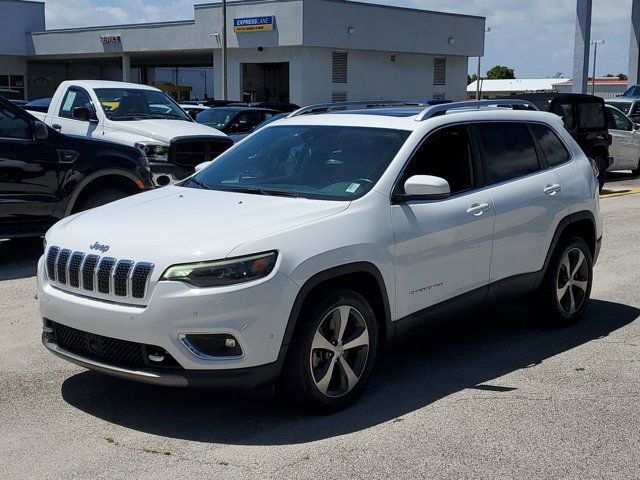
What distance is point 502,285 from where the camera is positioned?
6.39 m

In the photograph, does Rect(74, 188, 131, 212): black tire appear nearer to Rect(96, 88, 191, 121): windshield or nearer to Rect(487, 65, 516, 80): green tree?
Rect(96, 88, 191, 121): windshield

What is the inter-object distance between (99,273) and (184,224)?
547 millimetres

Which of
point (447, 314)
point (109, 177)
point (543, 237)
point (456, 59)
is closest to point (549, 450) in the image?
point (447, 314)

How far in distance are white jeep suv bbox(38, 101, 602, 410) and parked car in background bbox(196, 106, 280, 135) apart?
1171 cm

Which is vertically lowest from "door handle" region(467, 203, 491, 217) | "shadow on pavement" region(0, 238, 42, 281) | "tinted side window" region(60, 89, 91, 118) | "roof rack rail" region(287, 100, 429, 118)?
"shadow on pavement" region(0, 238, 42, 281)

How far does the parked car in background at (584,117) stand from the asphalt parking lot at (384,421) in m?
11.1

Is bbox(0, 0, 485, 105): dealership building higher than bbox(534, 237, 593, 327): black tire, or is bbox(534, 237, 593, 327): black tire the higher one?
bbox(0, 0, 485, 105): dealership building

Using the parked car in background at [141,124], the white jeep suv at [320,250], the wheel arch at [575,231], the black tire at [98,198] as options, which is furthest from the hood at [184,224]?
Answer: the parked car in background at [141,124]

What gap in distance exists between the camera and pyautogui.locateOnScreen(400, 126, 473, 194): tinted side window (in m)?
5.86

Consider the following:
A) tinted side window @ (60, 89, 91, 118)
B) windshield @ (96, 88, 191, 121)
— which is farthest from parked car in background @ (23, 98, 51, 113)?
windshield @ (96, 88, 191, 121)

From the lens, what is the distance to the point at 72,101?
14.9 metres

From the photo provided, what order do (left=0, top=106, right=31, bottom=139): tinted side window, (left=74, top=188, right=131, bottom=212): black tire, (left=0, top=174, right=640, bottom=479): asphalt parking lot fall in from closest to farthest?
(left=0, top=174, right=640, bottom=479): asphalt parking lot
(left=0, top=106, right=31, bottom=139): tinted side window
(left=74, top=188, right=131, bottom=212): black tire

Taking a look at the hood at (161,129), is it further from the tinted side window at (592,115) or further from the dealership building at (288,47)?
the dealership building at (288,47)

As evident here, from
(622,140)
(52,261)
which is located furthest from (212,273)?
(622,140)
